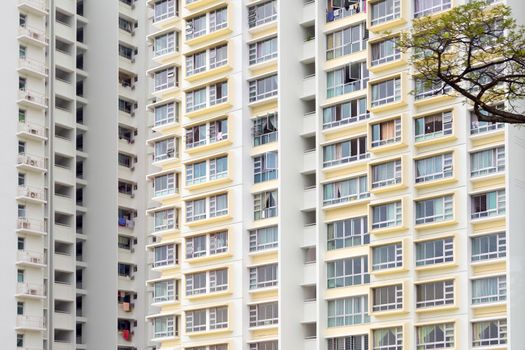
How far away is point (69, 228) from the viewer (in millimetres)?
80250

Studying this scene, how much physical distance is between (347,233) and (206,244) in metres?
7.68

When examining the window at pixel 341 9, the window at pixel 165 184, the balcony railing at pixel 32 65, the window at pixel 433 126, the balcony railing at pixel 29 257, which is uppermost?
the balcony railing at pixel 32 65

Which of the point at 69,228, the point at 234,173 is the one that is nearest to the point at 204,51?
the point at 234,173

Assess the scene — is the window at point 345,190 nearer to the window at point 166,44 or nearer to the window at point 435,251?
the window at point 435,251

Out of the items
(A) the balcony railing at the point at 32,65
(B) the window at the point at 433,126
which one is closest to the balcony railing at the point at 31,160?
(A) the balcony railing at the point at 32,65

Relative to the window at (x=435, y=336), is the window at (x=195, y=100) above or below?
above

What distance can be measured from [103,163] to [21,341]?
12.3 m

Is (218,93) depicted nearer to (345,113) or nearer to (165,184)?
(165,184)

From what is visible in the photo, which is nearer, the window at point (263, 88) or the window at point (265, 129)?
the window at point (265, 129)

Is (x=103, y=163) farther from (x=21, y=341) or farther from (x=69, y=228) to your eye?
(x=21, y=341)

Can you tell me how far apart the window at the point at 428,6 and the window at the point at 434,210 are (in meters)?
7.83

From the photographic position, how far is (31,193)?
77812mm

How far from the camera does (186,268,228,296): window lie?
65.8 metres

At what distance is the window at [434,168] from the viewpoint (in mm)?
58469
